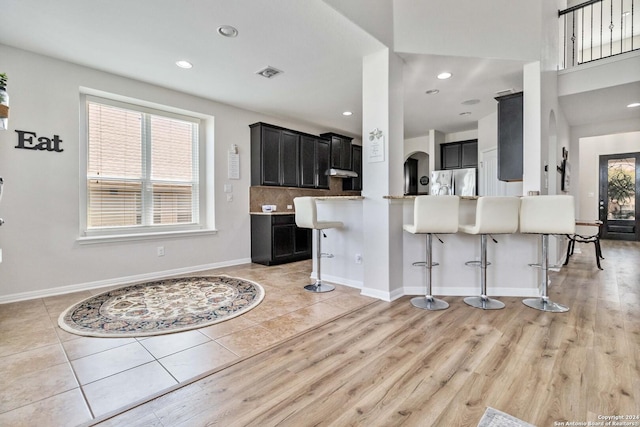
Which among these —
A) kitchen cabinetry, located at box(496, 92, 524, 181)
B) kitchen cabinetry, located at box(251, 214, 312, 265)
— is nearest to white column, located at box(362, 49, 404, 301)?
kitchen cabinetry, located at box(496, 92, 524, 181)

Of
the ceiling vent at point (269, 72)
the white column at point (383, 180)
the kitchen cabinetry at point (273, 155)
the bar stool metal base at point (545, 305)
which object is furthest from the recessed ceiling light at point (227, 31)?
the bar stool metal base at point (545, 305)

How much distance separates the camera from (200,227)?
476cm

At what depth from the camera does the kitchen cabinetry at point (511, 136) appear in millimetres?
3600

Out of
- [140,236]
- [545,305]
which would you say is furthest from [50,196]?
[545,305]

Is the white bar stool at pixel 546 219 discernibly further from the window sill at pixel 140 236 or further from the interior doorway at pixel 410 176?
the interior doorway at pixel 410 176

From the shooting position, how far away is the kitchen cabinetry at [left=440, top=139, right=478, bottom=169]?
6219mm

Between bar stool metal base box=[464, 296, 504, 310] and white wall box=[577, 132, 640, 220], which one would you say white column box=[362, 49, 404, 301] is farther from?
white wall box=[577, 132, 640, 220]

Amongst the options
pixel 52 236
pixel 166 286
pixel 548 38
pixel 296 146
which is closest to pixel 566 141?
pixel 548 38

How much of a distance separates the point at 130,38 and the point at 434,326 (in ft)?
12.5

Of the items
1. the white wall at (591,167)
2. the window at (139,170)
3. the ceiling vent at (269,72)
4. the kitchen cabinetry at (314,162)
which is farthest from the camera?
the white wall at (591,167)

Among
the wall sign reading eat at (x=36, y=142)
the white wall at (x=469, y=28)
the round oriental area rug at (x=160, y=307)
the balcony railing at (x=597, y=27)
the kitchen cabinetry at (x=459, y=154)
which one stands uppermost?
the balcony railing at (x=597, y=27)

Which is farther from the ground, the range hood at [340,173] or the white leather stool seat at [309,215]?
the range hood at [340,173]

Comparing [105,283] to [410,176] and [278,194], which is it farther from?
[410,176]

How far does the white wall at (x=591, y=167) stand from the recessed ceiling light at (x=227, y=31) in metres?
9.22
